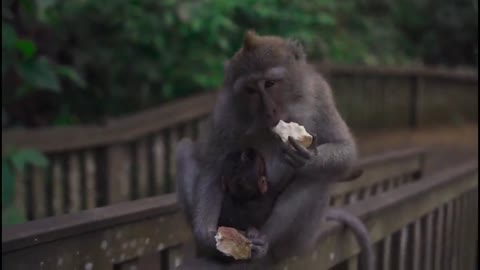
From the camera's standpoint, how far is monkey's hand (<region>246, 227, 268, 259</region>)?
256 centimetres

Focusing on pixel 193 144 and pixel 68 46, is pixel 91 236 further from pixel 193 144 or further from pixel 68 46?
pixel 68 46

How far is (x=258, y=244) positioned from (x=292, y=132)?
0.41m

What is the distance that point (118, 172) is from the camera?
5203 mm

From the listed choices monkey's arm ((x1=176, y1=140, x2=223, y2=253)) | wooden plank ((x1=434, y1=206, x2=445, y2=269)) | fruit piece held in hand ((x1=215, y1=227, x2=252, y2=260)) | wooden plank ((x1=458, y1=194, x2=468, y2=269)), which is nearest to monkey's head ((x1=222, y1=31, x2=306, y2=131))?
monkey's arm ((x1=176, y1=140, x2=223, y2=253))

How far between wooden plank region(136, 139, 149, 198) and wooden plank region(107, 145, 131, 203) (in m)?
0.09

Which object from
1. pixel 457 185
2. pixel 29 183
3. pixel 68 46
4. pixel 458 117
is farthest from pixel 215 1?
pixel 458 117

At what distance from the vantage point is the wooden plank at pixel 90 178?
16.5ft

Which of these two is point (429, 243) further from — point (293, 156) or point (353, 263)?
point (293, 156)

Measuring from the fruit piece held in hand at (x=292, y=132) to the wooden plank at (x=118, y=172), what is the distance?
273 centimetres

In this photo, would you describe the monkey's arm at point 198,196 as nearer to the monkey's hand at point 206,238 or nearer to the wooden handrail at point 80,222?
the monkey's hand at point 206,238

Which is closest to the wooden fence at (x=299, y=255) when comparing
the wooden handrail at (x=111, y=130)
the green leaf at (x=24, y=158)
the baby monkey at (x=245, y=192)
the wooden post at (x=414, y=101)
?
the baby monkey at (x=245, y=192)

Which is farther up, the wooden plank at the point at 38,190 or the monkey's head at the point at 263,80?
the monkey's head at the point at 263,80

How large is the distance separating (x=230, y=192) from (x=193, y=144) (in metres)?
0.40

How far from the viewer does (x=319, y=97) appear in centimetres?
290
